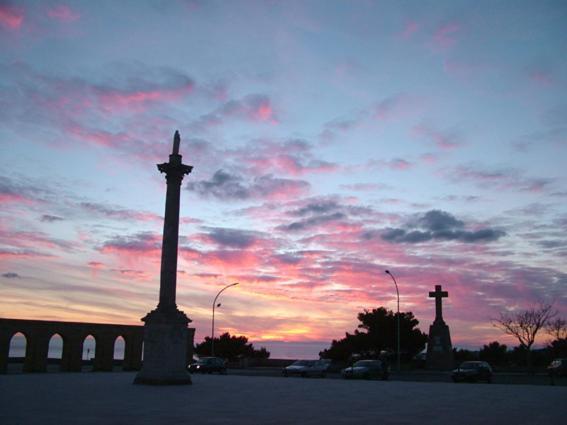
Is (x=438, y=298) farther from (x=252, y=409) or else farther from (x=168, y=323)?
(x=252, y=409)

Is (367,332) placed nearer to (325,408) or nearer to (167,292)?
(167,292)

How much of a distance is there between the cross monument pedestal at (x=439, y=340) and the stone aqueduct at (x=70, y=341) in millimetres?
30028

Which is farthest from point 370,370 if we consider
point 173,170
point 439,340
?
point 173,170

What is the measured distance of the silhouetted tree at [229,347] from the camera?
311 feet

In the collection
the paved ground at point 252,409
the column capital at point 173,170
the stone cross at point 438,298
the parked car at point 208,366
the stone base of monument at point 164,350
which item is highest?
the column capital at point 173,170

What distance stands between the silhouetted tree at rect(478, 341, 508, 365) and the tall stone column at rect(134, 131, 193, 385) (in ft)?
216

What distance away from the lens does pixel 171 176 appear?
35531 mm

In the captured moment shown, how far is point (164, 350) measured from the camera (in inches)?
1288

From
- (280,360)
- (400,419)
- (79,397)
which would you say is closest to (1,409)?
(79,397)

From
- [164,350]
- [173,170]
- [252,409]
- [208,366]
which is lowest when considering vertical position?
[208,366]

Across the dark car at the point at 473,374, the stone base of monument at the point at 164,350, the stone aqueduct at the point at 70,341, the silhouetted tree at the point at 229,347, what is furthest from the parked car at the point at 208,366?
the silhouetted tree at the point at 229,347

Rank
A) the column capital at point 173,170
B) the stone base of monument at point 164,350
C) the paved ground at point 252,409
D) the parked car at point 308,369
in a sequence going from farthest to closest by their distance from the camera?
the parked car at point 308,369 < the column capital at point 173,170 < the stone base of monument at point 164,350 < the paved ground at point 252,409

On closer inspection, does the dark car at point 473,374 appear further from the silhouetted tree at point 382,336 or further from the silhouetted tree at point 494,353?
the silhouetted tree at point 494,353

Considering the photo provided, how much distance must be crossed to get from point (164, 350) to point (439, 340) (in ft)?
126
